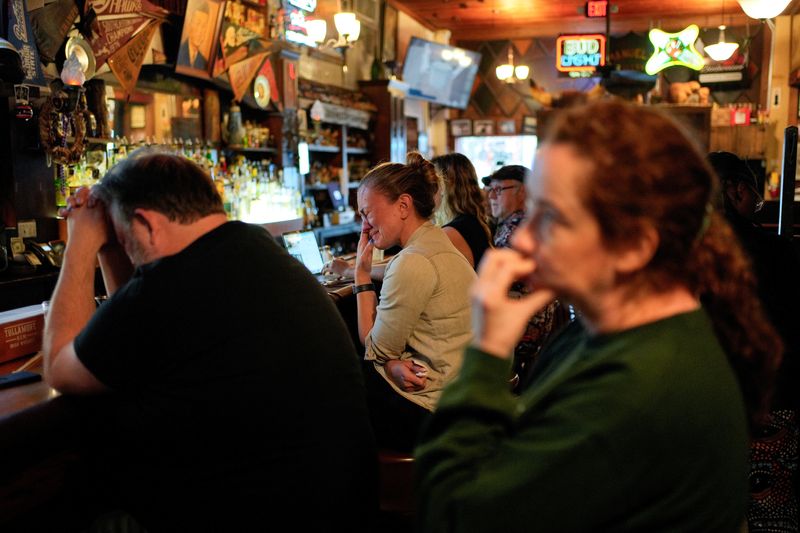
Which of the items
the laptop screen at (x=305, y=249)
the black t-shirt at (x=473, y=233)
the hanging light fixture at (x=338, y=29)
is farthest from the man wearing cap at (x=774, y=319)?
the hanging light fixture at (x=338, y=29)

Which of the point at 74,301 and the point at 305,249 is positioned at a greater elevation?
the point at 74,301

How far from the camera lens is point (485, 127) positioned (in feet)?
41.9

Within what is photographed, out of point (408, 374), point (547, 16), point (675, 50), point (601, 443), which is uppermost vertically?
point (547, 16)

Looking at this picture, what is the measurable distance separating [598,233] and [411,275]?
1.51 meters

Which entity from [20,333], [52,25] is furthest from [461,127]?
[20,333]

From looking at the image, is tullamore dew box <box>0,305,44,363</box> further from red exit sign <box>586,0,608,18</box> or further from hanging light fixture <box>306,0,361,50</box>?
red exit sign <box>586,0,608,18</box>

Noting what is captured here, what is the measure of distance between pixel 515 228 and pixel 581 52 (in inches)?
253

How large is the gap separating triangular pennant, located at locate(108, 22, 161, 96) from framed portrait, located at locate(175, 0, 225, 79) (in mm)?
421

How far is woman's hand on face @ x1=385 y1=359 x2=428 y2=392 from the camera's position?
2.42 meters

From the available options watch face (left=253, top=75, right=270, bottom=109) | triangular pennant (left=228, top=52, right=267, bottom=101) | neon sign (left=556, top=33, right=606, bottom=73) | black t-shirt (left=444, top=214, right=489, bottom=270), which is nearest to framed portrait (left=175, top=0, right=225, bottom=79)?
triangular pennant (left=228, top=52, right=267, bottom=101)

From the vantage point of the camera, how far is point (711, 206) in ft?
3.20

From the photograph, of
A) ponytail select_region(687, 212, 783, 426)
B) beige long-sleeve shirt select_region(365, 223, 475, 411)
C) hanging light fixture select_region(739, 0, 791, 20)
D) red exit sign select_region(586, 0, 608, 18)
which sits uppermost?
red exit sign select_region(586, 0, 608, 18)

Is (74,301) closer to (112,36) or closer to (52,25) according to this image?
(52,25)

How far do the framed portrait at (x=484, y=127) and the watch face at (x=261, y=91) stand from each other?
652cm
